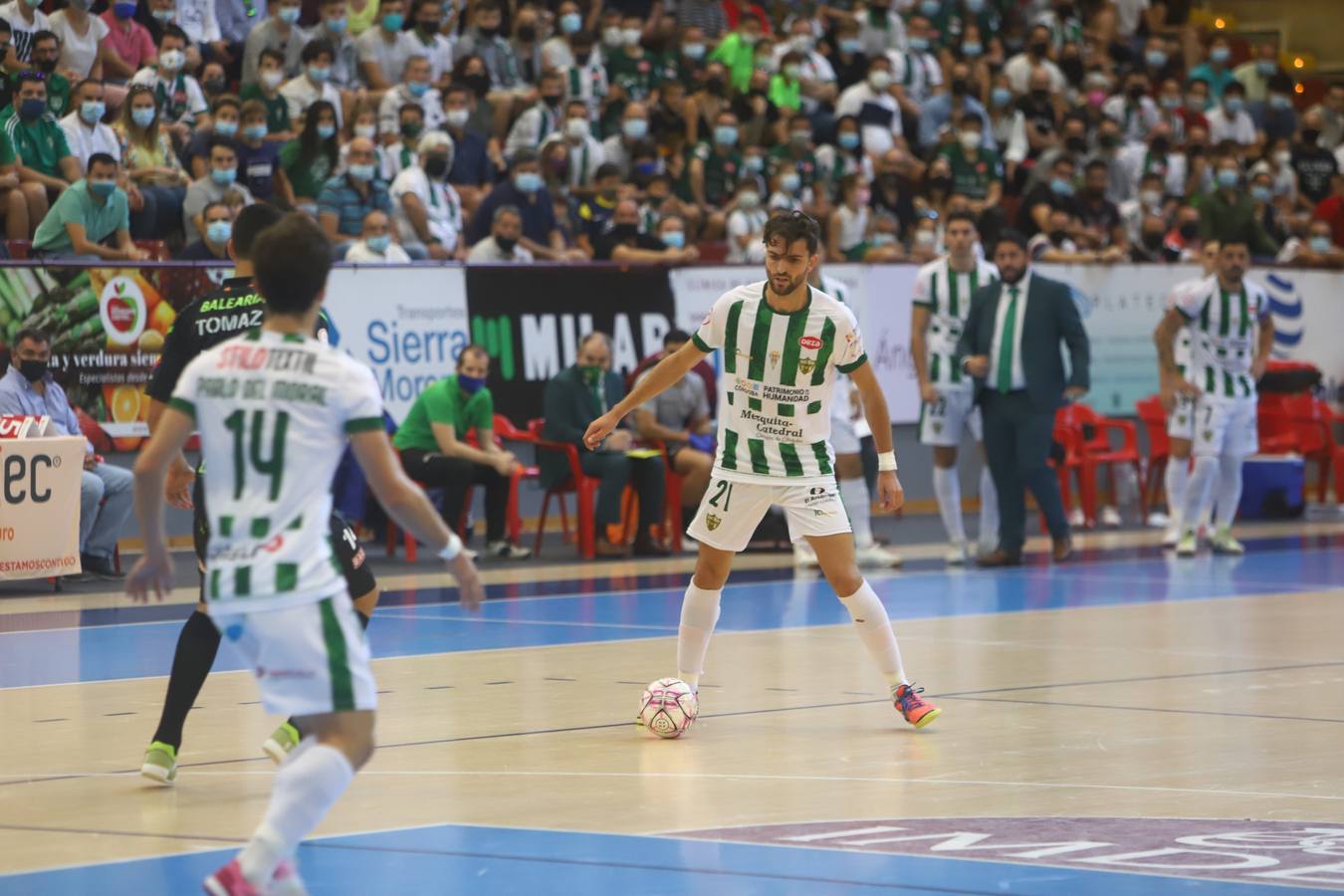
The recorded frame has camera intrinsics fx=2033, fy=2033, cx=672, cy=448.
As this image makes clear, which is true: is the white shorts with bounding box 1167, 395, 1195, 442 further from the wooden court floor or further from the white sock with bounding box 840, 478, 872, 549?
A: the wooden court floor

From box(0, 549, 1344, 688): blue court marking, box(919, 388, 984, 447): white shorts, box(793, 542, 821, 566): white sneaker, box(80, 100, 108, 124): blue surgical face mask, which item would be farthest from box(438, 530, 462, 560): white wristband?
box(80, 100, 108, 124): blue surgical face mask

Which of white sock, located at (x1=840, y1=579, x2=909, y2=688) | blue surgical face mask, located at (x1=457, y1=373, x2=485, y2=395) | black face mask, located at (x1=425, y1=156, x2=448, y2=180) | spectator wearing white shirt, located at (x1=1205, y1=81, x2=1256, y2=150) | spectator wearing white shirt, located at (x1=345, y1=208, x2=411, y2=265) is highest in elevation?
spectator wearing white shirt, located at (x1=1205, y1=81, x2=1256, y2=150)

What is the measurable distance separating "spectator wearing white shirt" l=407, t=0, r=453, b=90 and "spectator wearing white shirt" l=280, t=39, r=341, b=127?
1.59 m

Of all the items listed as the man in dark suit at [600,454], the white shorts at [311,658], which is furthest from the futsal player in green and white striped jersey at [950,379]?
the white shorts at [311,658]

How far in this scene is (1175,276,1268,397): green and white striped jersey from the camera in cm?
1686

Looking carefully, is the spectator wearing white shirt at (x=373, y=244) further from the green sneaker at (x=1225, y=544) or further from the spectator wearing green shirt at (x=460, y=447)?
the green sneaker at (x=1225, y=544)

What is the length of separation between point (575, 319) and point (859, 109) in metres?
7.12

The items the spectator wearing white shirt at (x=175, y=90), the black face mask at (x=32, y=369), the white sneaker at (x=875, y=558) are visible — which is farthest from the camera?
the spectator wearing white shirt at (x=175, y=90)

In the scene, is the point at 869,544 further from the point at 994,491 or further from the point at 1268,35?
the point at 1268,35

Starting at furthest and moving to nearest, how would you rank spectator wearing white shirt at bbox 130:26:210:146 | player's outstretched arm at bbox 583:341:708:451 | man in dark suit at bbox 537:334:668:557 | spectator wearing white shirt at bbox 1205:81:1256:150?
1. spectator wearing white shirt at bbox 1205:81:1256:150
2. spectator wearing white shirt at bbox 130:26:210:146
3. man in dark suit at bbox 537:334:668:557
4. player's outstretched arm at bbox 583:341:708:451

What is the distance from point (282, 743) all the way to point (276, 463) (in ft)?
8.44

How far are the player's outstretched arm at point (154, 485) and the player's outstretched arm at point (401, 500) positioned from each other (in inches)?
17.9

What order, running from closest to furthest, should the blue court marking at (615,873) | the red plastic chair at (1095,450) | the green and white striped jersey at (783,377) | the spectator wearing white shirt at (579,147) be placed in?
the blue court marking at (615,873)
the green and white striped jersey at (783,377)
the red plastic chair at (1095,450)
the spectator wearing white shirt at (579,147)

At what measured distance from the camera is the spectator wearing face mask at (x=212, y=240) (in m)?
16.7
